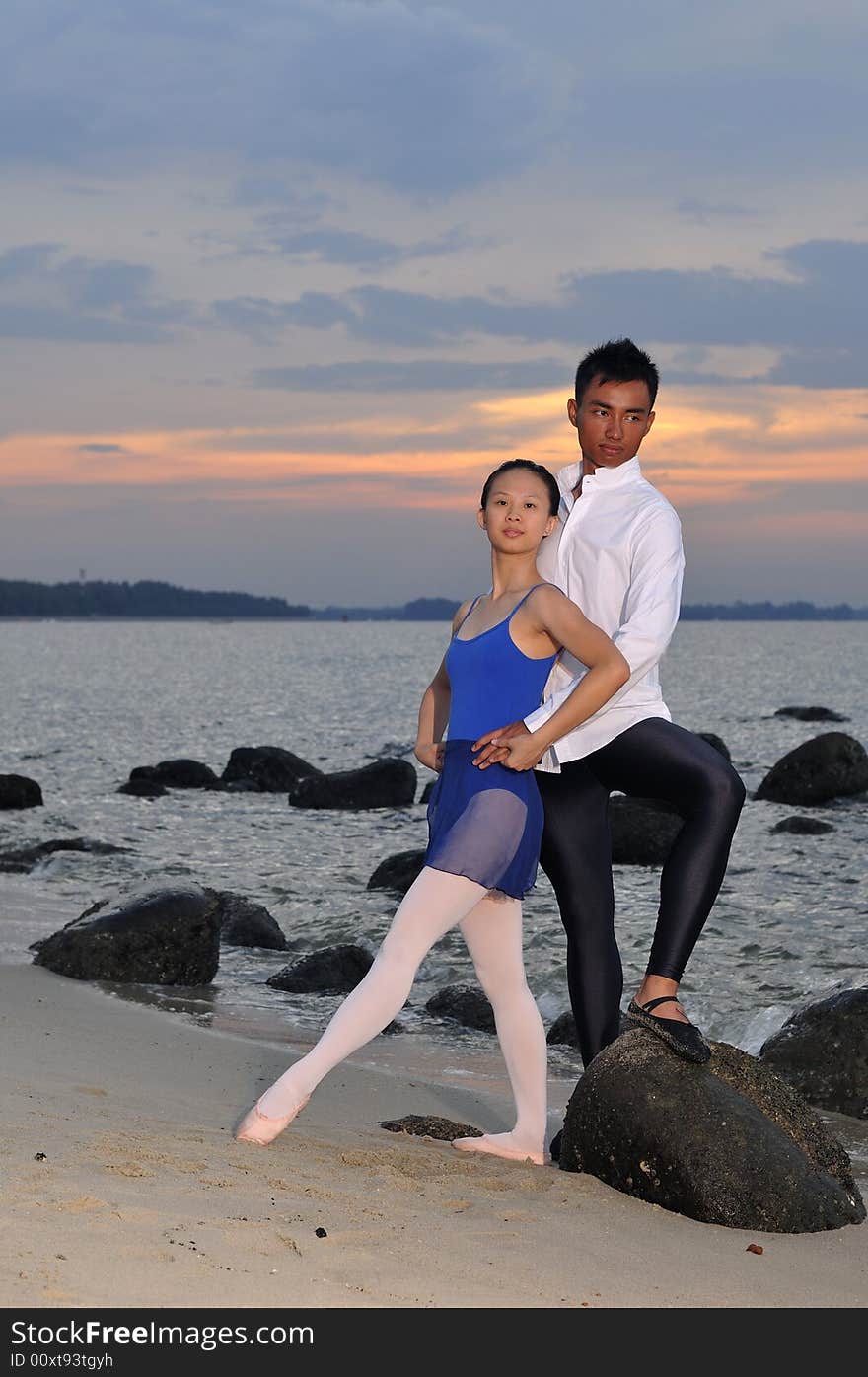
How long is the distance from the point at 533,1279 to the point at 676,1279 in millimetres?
477

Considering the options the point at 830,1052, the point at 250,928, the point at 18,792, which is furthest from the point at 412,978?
the point at 18,792

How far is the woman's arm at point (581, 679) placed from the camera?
4535mm

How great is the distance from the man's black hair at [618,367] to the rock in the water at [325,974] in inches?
209

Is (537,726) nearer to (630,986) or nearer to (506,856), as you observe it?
(506,856)

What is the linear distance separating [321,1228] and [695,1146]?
4.80ft

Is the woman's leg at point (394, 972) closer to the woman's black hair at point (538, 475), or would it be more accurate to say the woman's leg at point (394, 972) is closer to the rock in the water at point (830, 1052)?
the woman's black hair at point (538, 475)

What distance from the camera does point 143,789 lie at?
23.5 m

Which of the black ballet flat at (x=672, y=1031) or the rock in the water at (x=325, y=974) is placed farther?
the rock in the water at (x=325, y=974)

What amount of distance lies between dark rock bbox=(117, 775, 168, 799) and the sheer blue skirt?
1899 centimetres

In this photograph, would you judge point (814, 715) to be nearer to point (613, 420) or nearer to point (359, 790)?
point (359, 790)

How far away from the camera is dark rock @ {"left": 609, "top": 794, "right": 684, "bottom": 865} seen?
15.5 m

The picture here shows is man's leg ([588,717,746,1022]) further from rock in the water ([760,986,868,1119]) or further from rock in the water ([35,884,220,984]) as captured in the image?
rock in the water ([35,884,220,984])

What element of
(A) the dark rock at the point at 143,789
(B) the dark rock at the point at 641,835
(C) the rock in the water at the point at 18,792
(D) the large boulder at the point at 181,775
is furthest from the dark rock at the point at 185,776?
(B) the dark rock at the point at 641,835

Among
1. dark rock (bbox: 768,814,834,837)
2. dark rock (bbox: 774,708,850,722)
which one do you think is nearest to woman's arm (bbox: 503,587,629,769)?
dark rock (bbox: 768,814,834,837)
